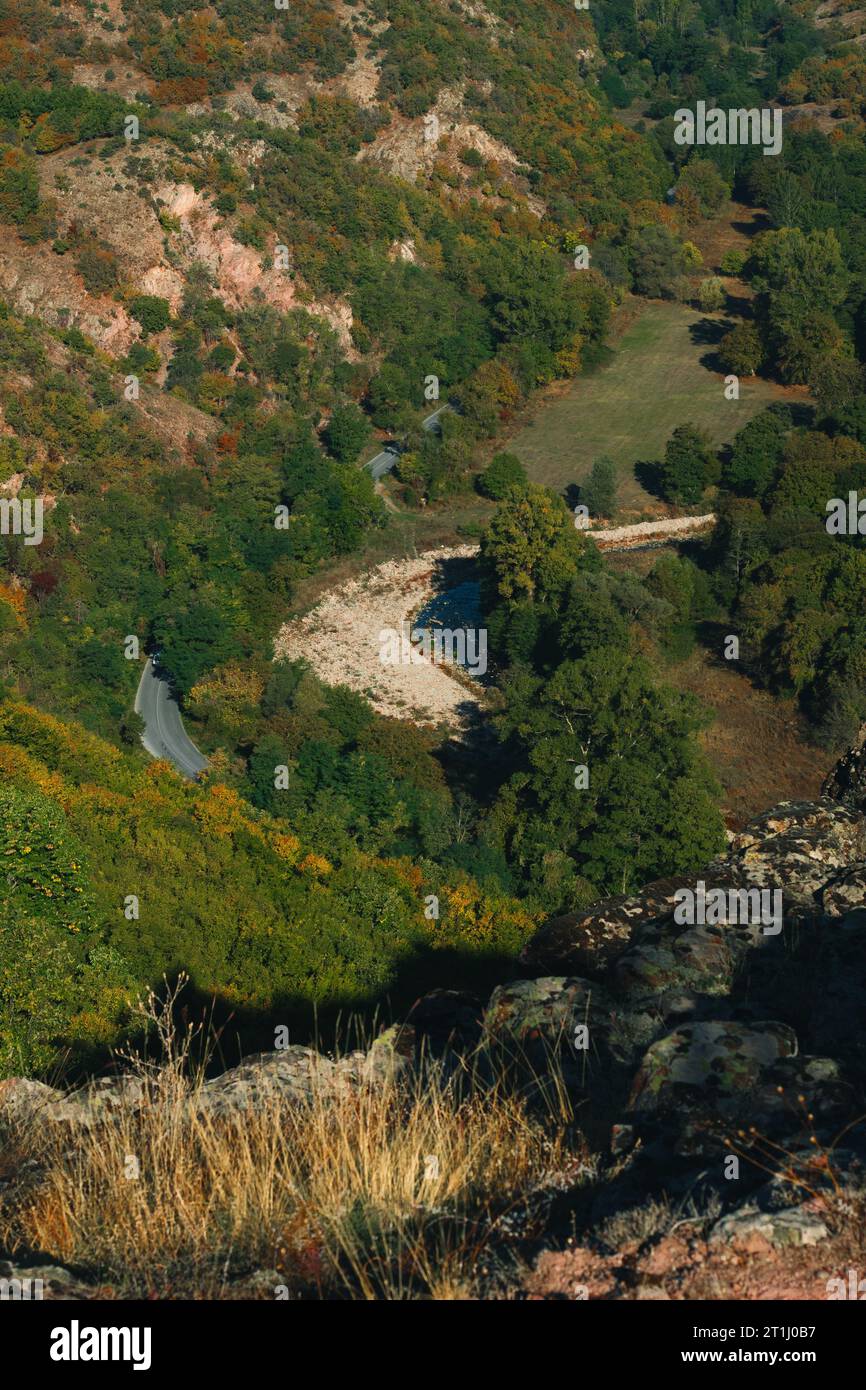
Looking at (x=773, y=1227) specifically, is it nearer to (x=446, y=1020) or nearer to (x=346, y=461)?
(x=446, y=1020)

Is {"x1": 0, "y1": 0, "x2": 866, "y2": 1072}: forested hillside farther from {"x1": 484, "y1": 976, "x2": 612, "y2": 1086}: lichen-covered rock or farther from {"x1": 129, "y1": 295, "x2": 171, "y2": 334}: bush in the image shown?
{"x1": 484, "y1": 976, "x2": 612, "y2": 1086}: lichen-covered rock

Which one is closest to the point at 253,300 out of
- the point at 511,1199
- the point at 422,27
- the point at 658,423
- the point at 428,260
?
the point at 428,260

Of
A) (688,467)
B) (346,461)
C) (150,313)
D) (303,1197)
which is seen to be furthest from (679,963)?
(150,313)

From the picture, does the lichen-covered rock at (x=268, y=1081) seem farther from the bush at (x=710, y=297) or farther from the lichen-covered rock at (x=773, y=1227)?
the bush at (x=710, y=297)

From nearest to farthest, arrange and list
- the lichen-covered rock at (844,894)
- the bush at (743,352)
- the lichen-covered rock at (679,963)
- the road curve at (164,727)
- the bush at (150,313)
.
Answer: the lichen-covered rock at (679,963), the lichen-covered rock at (844,894), the road curve at (164,727), the bush at (150,313), the bush at (743,352)

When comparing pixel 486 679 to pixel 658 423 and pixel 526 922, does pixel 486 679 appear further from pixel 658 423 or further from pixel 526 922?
pixel 658 423

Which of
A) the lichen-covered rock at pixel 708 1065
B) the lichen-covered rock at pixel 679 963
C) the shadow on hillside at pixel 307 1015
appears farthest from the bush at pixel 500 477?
the lichen-covered rock at pixel 708 1065

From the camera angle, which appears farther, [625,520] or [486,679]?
[625,520]
